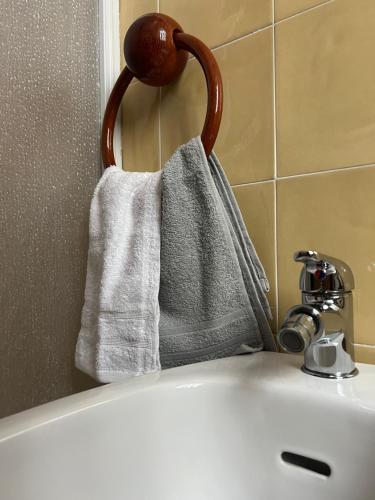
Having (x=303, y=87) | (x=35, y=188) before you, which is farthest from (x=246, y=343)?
(x=35, y=188)

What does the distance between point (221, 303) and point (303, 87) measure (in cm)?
33

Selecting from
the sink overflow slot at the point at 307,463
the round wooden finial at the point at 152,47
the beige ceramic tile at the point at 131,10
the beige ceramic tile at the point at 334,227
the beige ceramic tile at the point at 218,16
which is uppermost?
the beige ceramic tile at the point at 131,10

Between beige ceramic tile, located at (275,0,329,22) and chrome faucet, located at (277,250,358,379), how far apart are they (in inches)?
14.6

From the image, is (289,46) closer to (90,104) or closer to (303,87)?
(303,87)

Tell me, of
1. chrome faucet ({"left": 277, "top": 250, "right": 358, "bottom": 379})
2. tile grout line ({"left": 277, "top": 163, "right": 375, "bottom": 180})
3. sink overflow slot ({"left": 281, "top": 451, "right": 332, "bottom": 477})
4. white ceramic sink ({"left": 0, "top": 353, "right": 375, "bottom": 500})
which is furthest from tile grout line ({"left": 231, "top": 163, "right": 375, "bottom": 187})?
sink overflow slot ({"left": 281, "top": 451, "right": 332, "bottom": 477})

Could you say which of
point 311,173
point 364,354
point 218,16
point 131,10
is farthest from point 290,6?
point 364,354

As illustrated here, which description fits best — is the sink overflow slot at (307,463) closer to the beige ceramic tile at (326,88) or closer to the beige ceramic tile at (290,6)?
the beige ceramic tile at (326,88)

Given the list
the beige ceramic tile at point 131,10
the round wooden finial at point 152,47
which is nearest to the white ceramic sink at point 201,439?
the round wooden finial at point 152,47

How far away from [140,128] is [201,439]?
23.1 inches

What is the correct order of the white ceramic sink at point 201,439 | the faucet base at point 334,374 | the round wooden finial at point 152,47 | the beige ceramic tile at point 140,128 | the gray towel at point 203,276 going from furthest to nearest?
the beige ceramic tile at point 140,128
the round wooden finial at point 152,47
the gray towel at point 203,276
the faucet base at point 334,374
the white ceramic sink at point 201,439

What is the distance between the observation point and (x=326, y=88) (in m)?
0.56

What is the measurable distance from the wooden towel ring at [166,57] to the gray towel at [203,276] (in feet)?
0.23

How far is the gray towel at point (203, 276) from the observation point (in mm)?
563

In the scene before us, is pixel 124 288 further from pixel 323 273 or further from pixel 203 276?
pixel 323 273
